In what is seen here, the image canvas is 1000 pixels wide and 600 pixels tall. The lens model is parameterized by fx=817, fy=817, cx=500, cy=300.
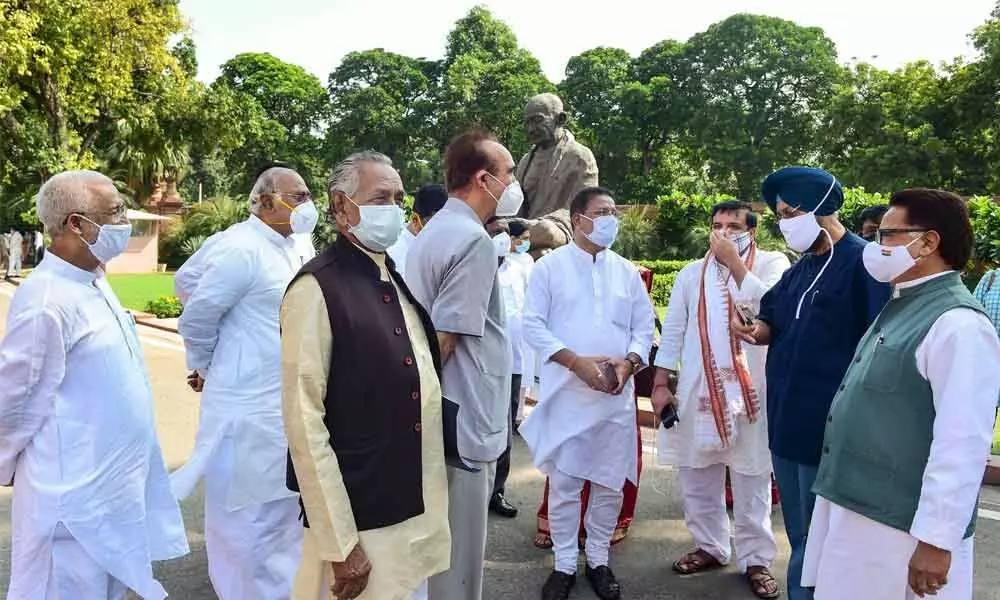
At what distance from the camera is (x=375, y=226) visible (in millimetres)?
2535

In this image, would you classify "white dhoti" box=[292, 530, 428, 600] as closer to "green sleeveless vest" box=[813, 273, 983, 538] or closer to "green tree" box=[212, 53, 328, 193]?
"green sleeveless vest" box=[813, 273, 983, 538]

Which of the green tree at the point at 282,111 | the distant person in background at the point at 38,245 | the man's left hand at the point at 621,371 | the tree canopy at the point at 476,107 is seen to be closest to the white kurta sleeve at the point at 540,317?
the man's left hand at the point at 621,371

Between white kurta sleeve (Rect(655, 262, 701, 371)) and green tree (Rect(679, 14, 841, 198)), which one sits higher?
green tree (Rect(679, 14, 841, 198))

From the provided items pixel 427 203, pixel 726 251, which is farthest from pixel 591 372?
pixel 427 203

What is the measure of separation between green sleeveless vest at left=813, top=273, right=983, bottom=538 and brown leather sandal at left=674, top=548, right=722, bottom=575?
5.97ft

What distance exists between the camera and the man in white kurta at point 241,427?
360 cm

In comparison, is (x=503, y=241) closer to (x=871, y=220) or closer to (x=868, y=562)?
(x=871, y=220)

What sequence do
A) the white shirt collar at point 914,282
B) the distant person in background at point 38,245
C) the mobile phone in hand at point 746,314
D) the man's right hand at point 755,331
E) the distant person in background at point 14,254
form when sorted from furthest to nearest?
the distant person in background at point 38,245, the distant person in background at point 14,254, the mobile phone in hand at point 746,314, the man's right hand at point 755,331, the white shirt collar at point 914,282

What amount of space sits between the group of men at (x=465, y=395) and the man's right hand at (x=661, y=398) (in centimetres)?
2

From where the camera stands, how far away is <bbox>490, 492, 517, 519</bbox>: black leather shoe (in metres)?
5.26

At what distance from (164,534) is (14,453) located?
654 mm

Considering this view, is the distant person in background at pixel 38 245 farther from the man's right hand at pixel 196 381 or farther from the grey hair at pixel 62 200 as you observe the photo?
the grey hair at pixel 62 200

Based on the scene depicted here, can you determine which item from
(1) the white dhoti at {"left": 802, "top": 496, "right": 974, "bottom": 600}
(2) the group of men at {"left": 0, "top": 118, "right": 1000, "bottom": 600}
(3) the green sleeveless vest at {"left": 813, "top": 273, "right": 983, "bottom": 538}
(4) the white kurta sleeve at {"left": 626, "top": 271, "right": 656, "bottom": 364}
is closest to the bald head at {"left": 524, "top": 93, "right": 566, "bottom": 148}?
(2) the group of men at {"left": 0, "top": 118, "right": 1000, "bottom": 600}

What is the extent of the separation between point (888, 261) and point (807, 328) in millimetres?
947
